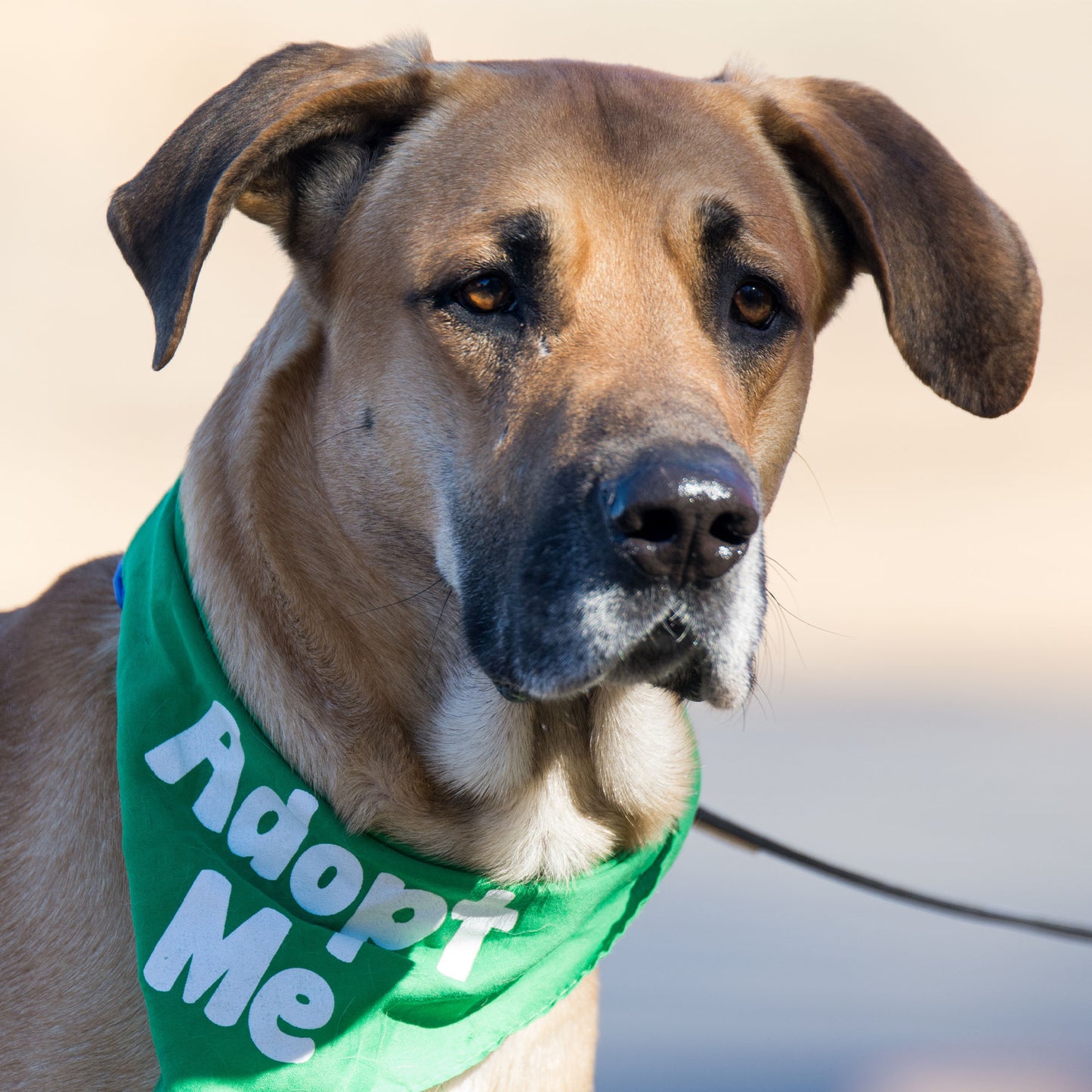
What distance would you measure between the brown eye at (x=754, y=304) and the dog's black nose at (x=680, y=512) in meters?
0.56

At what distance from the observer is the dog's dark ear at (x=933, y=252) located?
2912 mm

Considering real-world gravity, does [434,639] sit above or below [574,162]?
below

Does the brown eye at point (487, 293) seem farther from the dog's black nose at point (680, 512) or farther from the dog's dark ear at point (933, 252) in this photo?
the dog's dark ear at point (933, 252)

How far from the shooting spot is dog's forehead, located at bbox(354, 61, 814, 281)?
107 inches

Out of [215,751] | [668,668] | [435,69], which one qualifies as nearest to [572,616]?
[668,668]

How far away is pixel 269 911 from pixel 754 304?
1.51 m

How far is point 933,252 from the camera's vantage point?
2922 mm

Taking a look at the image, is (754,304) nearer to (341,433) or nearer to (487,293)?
(487,293)

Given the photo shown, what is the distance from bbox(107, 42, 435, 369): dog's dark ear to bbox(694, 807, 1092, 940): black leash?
64.3 inches

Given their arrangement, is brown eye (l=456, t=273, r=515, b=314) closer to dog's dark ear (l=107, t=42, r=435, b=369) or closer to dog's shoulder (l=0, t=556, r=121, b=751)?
dog's dark ear (l=107, t=42, r=435, b=369)

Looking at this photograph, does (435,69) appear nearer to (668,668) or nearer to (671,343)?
(671,343)

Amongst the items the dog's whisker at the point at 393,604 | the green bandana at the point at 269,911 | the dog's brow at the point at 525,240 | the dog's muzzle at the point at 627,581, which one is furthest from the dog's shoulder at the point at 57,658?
the dog's brow at the point at 525,240

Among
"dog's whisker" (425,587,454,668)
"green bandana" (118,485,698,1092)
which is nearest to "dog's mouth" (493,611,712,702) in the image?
"dog's whisker" (425,587,454,668)

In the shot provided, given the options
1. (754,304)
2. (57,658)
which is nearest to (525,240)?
(754,304)
